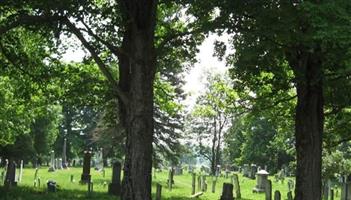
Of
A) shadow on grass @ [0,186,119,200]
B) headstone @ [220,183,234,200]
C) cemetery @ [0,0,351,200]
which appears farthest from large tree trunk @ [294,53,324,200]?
shadow on grass @ [0,186,119,200]

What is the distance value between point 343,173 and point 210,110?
14.7 meters

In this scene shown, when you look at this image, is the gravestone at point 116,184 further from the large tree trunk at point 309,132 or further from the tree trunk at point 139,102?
the tree trunk at point 139,102

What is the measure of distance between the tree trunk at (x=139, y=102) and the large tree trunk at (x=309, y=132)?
13.6ft

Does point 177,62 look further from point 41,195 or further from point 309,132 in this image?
point 41,195

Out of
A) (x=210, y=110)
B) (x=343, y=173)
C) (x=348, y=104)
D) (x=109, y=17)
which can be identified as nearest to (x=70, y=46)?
(x=109, y=17)

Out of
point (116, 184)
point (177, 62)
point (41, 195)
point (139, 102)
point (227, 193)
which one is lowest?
point (41, 195)

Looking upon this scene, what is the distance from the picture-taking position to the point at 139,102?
1212 cm

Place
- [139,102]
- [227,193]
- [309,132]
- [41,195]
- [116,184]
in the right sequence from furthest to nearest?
[116,184] → [41,195] → [227,193] → [309,132] → [139,102]

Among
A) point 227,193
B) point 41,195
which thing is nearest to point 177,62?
point 227,193

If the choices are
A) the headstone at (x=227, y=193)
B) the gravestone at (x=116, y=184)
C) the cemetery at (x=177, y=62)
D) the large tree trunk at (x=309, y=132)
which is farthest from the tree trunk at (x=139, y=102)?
the gravestone at (x=116, y=184)

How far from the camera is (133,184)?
11891 millimetres

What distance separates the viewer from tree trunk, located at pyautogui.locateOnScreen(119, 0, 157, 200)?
11.9 m

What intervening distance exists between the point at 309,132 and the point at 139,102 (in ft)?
17.0

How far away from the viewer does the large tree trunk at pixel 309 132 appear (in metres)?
14.2
